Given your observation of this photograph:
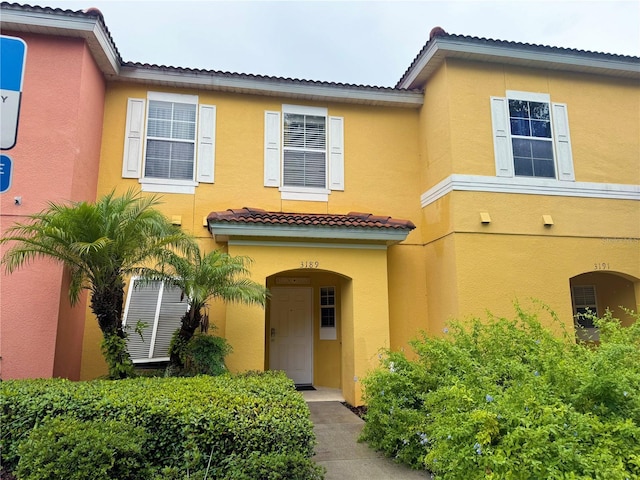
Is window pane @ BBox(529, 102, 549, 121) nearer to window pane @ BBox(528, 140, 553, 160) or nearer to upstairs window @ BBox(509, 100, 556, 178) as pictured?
upstairs window @ BBox(509, 100, 556, 178)

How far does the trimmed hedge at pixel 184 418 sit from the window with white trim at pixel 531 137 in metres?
7.50

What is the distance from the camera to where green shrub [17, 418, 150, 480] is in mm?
3973

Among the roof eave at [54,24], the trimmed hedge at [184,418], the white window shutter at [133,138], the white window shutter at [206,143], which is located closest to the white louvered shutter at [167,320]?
the white window shutter at [206,143]

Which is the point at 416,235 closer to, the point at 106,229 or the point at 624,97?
the point at 624,97

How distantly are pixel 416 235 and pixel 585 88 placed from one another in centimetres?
552

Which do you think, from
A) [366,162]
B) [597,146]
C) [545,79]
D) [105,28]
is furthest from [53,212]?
[597,146]

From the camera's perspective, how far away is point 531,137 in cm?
981

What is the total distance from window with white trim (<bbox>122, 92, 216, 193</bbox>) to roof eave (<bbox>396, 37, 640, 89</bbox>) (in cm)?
521

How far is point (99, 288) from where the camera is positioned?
633 centimetres

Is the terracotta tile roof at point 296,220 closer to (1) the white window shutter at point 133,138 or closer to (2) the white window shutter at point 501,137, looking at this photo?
(1) the white window shutter at point 133,138

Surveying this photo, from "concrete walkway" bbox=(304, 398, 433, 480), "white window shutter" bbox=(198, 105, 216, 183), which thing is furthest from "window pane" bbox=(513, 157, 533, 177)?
"white window shutter" bbox=(198, 105, 216, 183)

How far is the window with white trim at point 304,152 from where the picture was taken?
32.7ft

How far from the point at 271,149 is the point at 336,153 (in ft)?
5.30

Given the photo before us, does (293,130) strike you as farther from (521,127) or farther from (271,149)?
(521,127)
